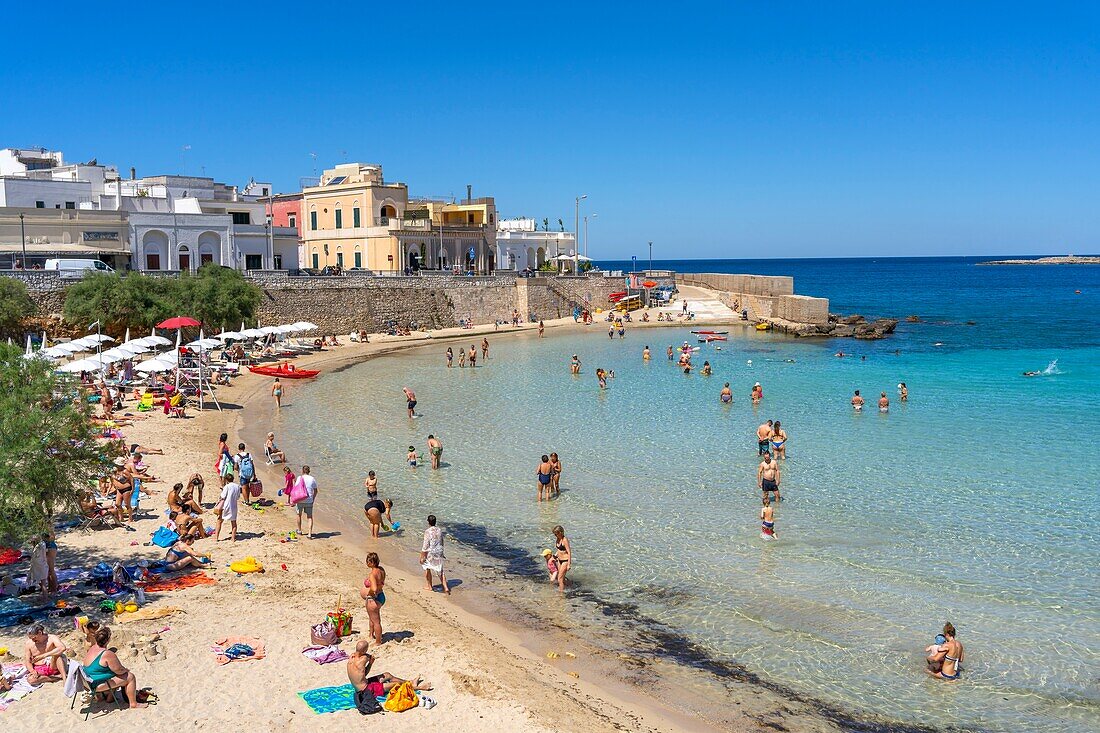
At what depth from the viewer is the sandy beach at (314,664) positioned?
28.7 feet

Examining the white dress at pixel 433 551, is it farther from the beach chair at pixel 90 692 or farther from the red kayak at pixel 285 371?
the red kayak at pixel 285 371

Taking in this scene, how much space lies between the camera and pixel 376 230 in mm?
53250

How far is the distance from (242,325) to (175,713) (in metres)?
29.7

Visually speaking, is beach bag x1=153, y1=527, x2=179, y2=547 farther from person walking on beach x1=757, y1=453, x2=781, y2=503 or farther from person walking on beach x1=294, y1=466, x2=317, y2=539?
person walking on beach x1=757, y1=453, x2=781, y2=503

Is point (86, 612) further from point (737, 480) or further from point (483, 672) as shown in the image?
point (737, 480)

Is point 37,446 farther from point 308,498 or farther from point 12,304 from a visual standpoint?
point 12,304

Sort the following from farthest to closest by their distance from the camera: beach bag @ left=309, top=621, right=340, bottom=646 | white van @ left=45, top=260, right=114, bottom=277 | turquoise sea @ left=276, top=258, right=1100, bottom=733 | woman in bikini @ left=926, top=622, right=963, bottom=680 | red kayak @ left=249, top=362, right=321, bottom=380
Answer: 1. white van @ left=45, top=260, right=114, bottom=277
2. red kayak @ left=249, top=362, right=321, bottom=380
3. turquoise sea @ left=276, top=258, right=1100, bottom=733
4. beach bag @ left=309, top=621, right=340, bottom=646
5. woman in bikini @ left=926, top=622, right=963, bottom=680

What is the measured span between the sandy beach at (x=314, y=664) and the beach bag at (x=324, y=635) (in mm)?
192

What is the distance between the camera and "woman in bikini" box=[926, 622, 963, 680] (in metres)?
10.2

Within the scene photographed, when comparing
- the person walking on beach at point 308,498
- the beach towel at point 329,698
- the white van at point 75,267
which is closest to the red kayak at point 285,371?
the white van at point 75,267

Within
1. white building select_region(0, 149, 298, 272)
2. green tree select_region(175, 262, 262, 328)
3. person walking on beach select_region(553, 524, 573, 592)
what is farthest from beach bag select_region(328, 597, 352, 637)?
white building select_region(0, 149, 298, 272)

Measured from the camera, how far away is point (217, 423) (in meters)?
24.6

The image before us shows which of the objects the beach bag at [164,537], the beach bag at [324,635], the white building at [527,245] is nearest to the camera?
the beach bag at [324,635]

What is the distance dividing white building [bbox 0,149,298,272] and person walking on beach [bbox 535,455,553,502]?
28016mm
